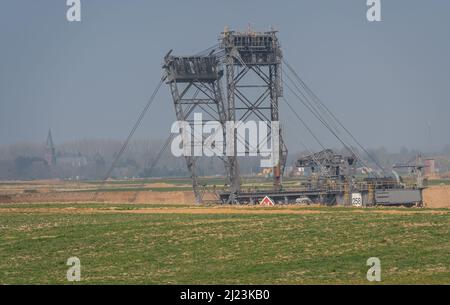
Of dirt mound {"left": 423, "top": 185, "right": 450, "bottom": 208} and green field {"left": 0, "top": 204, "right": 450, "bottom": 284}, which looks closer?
green field {"left": 0, "top": 204, "right": 450, "bottom": 284}

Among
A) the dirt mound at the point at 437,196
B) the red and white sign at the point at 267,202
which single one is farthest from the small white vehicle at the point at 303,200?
the dirt mound at the point at 437,196

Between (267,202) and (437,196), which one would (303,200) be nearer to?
(267,202)

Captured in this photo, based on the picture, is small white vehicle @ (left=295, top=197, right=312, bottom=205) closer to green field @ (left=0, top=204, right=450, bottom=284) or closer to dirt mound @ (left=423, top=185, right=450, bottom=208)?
dirt mound @ (left=423, top=185, right=450, bottom=208)

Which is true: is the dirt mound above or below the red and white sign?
below

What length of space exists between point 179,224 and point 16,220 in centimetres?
1155

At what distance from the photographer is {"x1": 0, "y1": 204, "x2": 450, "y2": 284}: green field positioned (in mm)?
33344

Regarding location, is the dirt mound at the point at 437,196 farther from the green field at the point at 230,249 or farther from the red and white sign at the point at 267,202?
the green field at the point at 230,249

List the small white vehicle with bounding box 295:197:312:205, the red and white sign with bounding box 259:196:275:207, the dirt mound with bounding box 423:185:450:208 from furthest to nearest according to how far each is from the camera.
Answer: the dirt mound with bounding box 423:185:450:208, the small white vehicle with bounding box 295:197:312:205, the red and white sign with bounding box 259:196:275:207

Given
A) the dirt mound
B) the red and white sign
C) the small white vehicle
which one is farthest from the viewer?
the dirt mound

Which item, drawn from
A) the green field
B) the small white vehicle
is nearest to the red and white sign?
the small white vehicle

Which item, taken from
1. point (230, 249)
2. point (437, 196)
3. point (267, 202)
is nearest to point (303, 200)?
point (267, 202)

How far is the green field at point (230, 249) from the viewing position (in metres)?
33.3

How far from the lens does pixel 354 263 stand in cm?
3531
